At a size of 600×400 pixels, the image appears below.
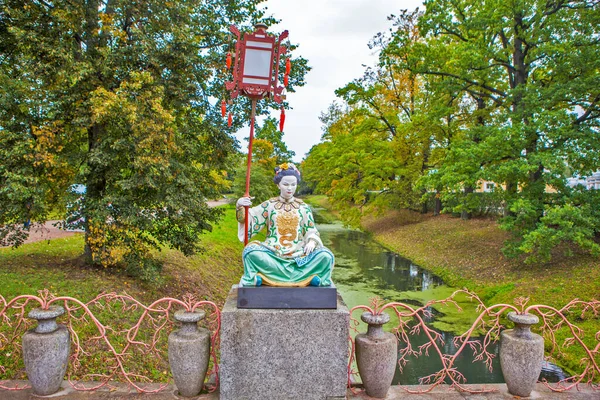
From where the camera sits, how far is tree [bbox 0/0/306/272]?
262 inches

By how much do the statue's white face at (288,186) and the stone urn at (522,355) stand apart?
2.41 m

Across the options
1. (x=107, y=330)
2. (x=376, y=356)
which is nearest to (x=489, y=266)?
(x=376, y=356)

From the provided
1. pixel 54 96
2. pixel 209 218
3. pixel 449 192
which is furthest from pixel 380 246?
pixel 54 96

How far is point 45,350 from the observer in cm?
357

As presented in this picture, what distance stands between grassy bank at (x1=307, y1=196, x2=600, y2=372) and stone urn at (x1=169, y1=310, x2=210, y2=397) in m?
6.86

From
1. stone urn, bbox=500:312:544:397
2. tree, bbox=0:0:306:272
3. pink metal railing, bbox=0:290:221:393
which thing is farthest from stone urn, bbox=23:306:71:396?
stone urn, bbox=500:312:544:397

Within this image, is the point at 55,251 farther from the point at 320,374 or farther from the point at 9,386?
the point at 320,374

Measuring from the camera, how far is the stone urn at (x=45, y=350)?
11.7 ft

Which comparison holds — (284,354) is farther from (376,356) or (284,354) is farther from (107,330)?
(107,330)

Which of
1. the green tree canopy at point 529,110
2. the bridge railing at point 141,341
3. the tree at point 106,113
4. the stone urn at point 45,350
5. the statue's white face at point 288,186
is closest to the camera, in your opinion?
the stone urn at point 45,350

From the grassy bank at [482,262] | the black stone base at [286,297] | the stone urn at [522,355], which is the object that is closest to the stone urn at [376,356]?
the black stone base at [286,297]

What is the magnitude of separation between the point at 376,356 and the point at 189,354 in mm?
1675

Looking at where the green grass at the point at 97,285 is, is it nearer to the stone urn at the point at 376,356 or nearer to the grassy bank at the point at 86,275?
the grassy bank at the point at 86,275

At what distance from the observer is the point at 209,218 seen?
29.0 ft
